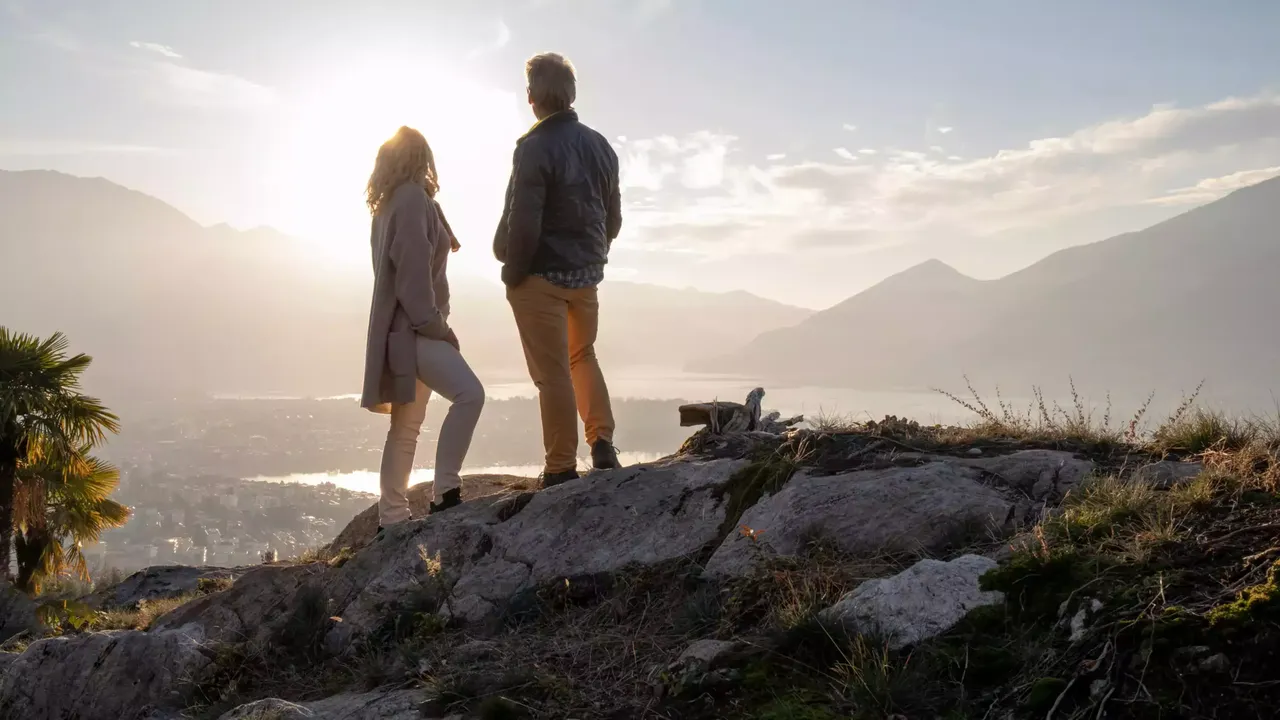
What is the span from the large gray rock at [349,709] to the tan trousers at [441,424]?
212 cm

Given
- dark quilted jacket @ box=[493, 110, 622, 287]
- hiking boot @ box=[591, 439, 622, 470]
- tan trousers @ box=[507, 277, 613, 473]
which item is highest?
dark quilted jacket @ box=[493, 110, 622, 287]

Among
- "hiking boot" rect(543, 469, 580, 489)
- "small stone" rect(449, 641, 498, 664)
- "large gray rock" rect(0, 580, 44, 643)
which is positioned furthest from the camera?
"large gray rock" rect(0, 580, 44, 643)

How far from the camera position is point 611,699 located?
2.86 metres

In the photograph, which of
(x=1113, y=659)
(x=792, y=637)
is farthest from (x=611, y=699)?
(x=1113, y=659)

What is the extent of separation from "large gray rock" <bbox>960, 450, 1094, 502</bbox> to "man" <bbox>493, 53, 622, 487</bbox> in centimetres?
249

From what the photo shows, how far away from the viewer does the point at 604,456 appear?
5.62 meters

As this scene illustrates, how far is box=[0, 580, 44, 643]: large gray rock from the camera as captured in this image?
8.12 m

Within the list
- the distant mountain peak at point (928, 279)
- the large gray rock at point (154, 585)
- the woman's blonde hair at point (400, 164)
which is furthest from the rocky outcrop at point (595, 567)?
the distant mountain peak at point (928, 279)

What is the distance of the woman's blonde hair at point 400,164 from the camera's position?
538 centimetres

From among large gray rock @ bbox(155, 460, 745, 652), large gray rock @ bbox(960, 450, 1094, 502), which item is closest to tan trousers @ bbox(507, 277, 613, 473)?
large gray rock @ bbox(155, 460, 745, 652)

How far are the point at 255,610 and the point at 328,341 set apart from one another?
176182mm

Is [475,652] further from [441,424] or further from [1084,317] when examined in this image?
[1084,317]

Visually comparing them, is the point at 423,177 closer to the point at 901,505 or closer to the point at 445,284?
the point at 445,284

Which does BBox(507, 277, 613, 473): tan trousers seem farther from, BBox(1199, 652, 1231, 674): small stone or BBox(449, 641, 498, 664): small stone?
BBox(1199, 652, 1231, 674): small stone
